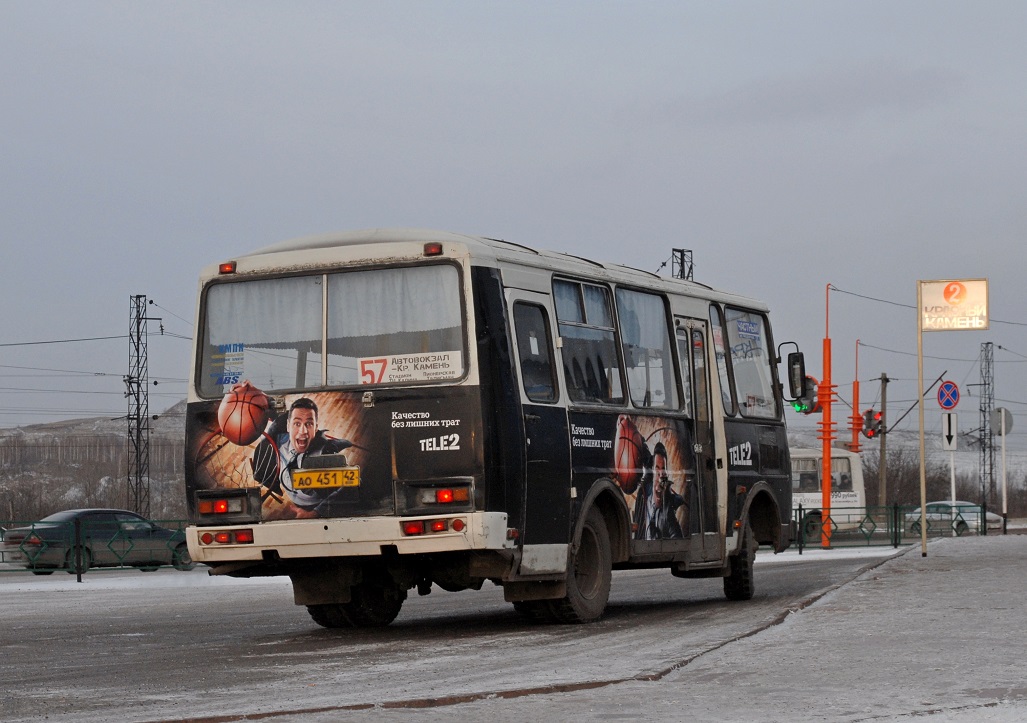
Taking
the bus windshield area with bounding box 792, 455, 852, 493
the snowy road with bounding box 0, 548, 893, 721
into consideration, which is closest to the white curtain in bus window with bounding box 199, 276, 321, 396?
the snowy road with bounding box 0, 548, 893, 721

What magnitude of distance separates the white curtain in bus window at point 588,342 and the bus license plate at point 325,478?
2159mm

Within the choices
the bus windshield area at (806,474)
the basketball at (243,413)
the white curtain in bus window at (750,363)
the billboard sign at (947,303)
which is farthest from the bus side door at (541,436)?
the bus windshield area at (806,474)

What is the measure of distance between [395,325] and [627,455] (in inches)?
116

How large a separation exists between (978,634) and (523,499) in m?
3.66

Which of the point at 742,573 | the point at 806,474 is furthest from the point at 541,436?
the point at 806,474

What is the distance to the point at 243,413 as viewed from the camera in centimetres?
1284

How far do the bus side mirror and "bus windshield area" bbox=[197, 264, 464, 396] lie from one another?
22.8 ft

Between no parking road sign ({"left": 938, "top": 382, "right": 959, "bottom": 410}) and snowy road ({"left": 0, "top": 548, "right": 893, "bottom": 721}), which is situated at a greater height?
no parking road sign ({"left": 938, "top": 382, "right": 959, "bottom": 410})

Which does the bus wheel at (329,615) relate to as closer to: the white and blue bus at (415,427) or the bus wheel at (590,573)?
A: the white and blue bus at (415,427)

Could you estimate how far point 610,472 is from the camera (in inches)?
553

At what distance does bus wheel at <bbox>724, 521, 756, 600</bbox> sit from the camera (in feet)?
55.3

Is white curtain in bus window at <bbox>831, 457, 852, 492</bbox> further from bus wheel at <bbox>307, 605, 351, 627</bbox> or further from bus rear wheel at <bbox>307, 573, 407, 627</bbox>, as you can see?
bus wheel at <bbox>307, 605, 351, 627</bbox>

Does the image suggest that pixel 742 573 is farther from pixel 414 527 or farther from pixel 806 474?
pixel 806 474

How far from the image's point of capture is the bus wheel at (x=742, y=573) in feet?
55.3
